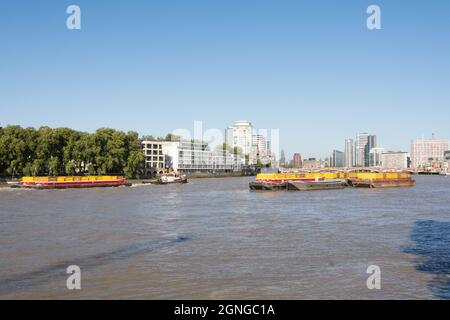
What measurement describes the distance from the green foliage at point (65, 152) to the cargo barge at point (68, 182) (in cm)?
1339

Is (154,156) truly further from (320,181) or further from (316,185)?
(316,185)

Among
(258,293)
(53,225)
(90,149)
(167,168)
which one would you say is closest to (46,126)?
(90,149)

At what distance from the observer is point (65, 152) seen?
11625 centimetres

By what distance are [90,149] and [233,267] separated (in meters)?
103

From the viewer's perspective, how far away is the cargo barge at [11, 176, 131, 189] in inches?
3676

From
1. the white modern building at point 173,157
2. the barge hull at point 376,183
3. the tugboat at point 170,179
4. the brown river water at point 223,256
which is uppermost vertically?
the white modern building at point 173,157

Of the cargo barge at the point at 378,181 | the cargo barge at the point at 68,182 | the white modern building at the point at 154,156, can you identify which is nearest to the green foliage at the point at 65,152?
the cargo barge at the point at 68,182

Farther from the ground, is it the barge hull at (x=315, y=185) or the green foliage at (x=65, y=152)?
the green foliage at (x=65, y=152)

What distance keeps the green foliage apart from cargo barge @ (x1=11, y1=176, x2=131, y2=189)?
527 inches

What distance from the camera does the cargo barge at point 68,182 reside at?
3676 inches

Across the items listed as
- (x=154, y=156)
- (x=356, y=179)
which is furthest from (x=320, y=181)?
(x=154, y=156)

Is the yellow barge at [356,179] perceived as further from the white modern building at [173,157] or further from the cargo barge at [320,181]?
the white modern building at [173,157]

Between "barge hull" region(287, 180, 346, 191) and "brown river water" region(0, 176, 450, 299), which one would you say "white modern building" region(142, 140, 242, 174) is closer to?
"barge hull" region(287, 180, 346, 191)
